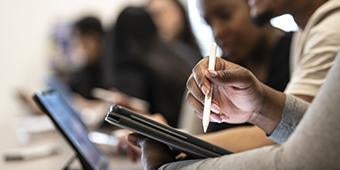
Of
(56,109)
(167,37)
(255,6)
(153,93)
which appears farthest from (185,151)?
(167,37)

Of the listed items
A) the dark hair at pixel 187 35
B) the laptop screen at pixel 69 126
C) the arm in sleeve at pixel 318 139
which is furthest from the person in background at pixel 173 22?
the arm in sleeve at pixel 318 139

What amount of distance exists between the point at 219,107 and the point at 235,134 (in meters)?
0.38

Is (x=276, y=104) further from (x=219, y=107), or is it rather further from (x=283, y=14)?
(x=283, y=14)

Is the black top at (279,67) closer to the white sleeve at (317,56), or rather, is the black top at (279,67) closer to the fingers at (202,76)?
the white sleeve at (317,56)

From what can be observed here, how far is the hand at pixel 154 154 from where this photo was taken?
91cm

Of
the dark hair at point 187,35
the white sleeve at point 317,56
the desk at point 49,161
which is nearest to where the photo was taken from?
the white sleeve at point 317,56

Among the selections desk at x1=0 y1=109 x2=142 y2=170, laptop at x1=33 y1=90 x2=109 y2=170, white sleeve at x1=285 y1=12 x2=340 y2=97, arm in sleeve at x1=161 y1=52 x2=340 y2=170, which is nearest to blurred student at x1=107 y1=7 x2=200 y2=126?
desk at x1=0 y1=109 x2=142 y2=170

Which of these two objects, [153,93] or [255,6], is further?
[153,93]

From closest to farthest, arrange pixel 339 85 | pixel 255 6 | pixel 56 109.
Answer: pixel 339 85 → pixel 56 109 → pixel 255 6

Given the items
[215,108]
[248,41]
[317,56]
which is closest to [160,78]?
[248,41]

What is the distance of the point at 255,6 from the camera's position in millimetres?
1458

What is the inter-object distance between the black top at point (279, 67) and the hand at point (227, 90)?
62 cm

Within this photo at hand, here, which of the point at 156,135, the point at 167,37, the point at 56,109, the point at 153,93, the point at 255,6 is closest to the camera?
the point at 156,135

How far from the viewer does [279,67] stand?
5.41 ft
